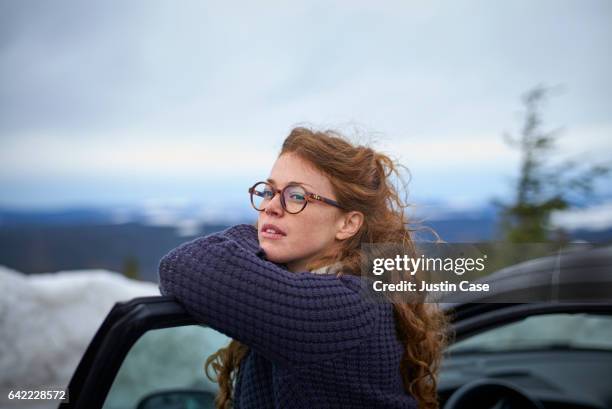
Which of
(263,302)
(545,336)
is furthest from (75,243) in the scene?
(263,302)

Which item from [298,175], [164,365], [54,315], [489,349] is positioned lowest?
[54,315]

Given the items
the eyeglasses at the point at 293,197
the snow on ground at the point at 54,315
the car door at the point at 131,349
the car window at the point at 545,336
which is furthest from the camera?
the snow on ground at the point at 54,315

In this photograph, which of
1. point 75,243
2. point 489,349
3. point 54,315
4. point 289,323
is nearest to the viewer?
point 289,323

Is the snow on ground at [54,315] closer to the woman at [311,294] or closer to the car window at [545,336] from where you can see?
the car window at [545,336]

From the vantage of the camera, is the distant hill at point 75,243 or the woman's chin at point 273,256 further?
the distant hill at point 75,243

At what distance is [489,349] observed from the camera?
2457mm

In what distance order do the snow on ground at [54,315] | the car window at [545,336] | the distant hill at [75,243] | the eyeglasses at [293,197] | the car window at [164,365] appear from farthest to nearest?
the snow on ground at [54,315], the distant hill at [75,243], the car window at [545,336], the eyeglasses at [293,197], the car window at [164,365]

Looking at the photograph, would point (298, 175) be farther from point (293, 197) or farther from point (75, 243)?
point (75, 243)

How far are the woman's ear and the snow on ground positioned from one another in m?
2.72

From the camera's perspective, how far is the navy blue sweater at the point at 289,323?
1.14 m

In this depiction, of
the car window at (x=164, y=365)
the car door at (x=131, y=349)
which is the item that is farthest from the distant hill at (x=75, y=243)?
the car door at (x=131, y=349)

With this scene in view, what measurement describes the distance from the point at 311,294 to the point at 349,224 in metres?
0.32

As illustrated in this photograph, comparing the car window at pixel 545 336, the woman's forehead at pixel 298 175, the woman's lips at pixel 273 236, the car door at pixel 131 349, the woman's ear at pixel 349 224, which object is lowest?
the car window at pixel 545 336

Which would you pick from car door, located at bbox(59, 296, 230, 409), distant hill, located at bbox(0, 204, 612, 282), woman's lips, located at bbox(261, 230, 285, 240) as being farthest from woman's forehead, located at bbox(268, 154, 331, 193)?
distant hill, located at bbox(0, 204, 612, 282)
